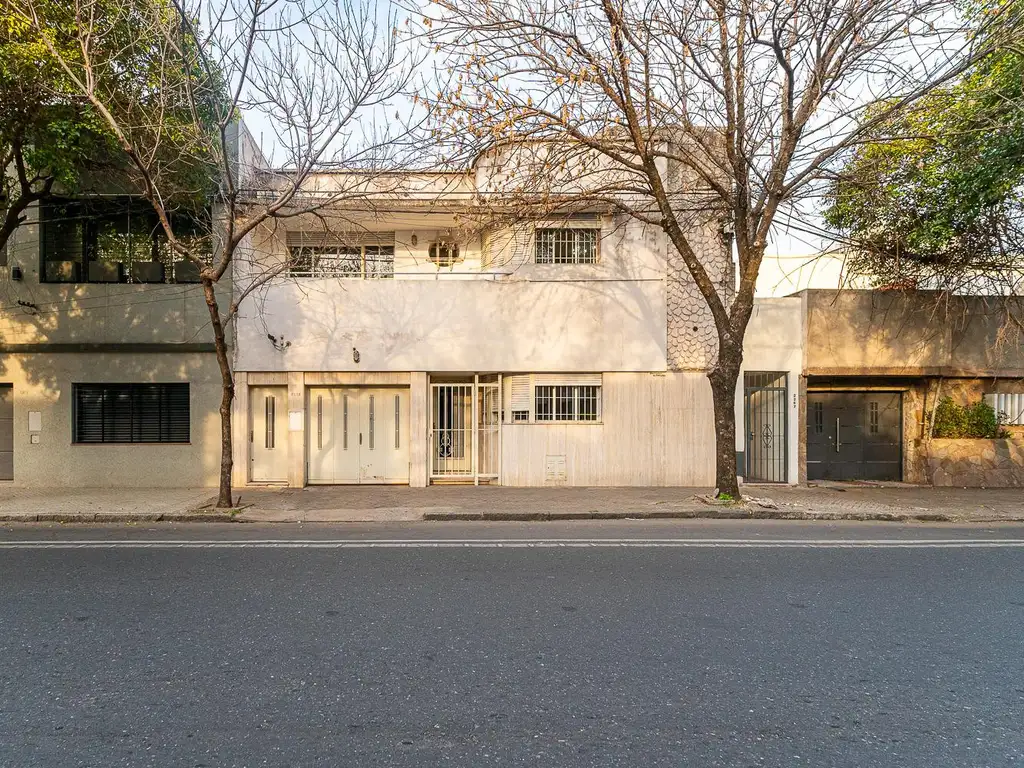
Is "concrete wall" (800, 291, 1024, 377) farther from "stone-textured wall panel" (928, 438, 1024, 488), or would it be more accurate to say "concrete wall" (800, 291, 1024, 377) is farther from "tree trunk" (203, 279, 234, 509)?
"tree trunk" (203, 279, 234, 509)

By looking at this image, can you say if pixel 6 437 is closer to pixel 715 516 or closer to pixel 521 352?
pixel 521 352

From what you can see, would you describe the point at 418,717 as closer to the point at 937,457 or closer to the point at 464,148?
the point at 464,148

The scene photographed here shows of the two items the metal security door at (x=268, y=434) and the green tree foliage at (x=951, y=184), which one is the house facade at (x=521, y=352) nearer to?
the metal security door at (x=268, y=434)

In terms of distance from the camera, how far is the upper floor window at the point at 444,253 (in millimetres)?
13875

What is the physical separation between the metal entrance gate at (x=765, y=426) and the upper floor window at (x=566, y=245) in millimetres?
4301

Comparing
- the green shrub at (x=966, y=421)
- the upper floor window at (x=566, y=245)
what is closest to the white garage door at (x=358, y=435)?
the upper floor window at (x=566, y=245)

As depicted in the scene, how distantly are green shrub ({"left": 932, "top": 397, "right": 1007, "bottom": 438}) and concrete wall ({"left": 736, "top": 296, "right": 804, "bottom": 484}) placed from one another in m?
3.14

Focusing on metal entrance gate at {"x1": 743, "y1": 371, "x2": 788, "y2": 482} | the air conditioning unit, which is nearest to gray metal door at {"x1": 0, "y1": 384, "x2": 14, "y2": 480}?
the air conditioning unit

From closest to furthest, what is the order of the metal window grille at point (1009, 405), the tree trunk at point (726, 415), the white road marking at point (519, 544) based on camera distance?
the white road marking at point (519, 544)
the tree trunk at point (726, 415)
the metal window grille at point (1009, 405)

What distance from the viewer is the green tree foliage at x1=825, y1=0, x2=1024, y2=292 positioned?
9953 mm

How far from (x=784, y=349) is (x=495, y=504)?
7.26 metres

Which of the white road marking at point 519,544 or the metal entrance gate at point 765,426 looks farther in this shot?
the metal entrance gate at point 765,426

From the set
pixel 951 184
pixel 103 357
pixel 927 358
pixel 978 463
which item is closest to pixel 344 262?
pixel 103 357

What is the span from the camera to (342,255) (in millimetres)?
13664
